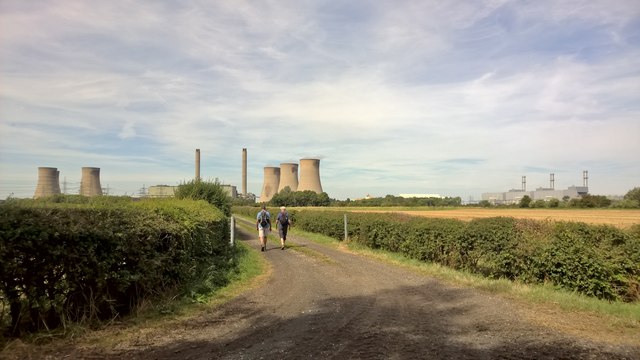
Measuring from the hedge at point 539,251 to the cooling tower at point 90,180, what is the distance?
4602 cm

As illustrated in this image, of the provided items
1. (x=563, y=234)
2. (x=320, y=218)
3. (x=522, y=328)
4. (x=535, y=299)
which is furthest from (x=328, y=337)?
(x=320, y=218)

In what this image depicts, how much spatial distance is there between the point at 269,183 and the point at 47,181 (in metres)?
40.2

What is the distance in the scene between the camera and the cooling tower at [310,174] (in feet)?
228

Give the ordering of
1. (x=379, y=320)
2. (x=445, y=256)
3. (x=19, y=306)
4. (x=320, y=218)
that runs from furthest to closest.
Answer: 1. (x=320, y=218)
2. (x=445, y=256)
3. (x=379, y=320)
4. (x=19, y=306)

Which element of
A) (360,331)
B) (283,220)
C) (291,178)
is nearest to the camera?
(360,331)

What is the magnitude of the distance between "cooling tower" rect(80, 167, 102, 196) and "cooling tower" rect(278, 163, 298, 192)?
32.1 metres

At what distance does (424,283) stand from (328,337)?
14.7ft

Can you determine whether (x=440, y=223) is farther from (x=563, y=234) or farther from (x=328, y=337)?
(x=328, y=337)

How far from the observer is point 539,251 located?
910cm

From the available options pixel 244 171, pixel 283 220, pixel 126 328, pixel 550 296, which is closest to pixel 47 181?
pixel 283 220

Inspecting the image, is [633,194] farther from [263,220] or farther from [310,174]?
[263,220]

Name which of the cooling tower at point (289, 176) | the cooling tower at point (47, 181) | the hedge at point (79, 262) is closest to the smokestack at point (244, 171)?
the cooling tower at point (289, 176)

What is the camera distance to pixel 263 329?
226 inches

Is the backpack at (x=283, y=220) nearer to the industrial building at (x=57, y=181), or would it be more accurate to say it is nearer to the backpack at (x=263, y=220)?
the backpack at (x=263, y=220)
